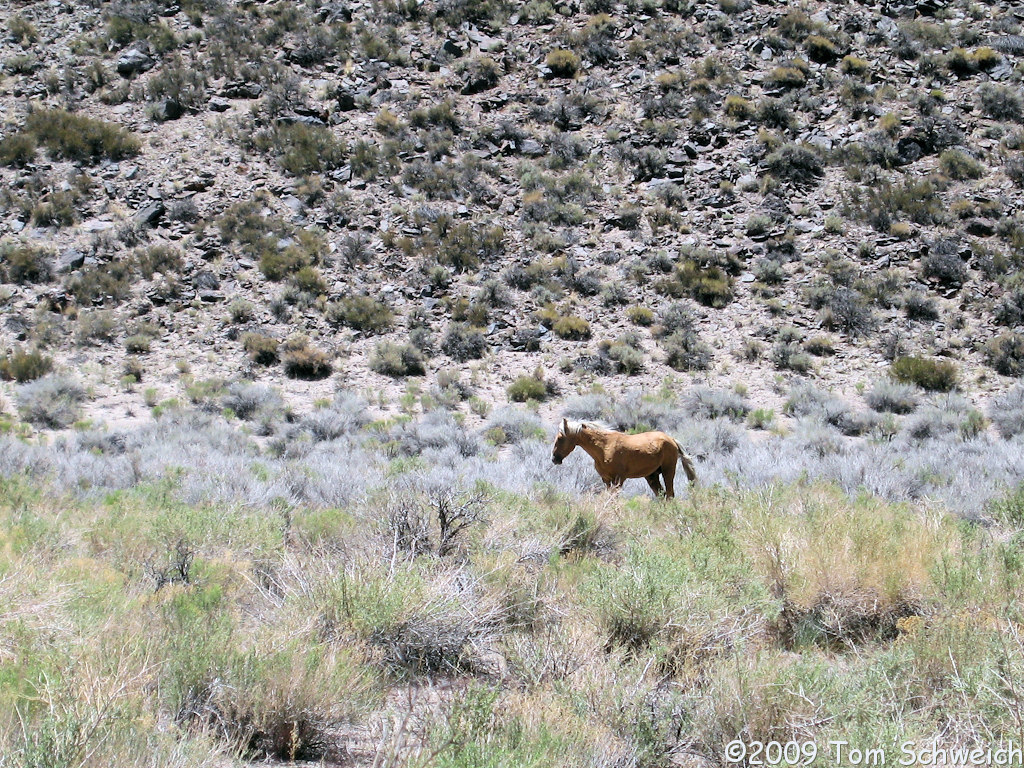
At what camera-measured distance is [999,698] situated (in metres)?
3.12

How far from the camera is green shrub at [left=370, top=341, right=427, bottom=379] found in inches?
741

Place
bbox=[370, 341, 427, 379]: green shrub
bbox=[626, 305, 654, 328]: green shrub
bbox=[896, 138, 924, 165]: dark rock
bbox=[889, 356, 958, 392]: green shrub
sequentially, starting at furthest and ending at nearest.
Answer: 1. bbox=[896, 138, 924, 165]: dark rock
2. bbox=[626, 305, 654, 328]: green shrub
3. bbox=[370, 341, 427, 379]: green shrub
4. bbox=[889, 356, 958, 392]: green shrub

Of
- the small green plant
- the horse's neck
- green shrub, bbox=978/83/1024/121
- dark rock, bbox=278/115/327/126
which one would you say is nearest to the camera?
the horse's neck

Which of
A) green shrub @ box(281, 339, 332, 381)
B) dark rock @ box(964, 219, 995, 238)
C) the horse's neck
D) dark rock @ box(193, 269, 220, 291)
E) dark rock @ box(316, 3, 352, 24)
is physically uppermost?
dark rock @ box(316, 3, 352, 24)

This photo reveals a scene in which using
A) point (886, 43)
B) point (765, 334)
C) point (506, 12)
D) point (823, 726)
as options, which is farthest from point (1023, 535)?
point (506, 12)

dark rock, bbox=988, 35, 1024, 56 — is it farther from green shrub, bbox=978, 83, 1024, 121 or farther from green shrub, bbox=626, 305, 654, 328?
green shrub, bbox=626, 305, 654, 328

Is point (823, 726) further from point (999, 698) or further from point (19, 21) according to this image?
point (19, 21)

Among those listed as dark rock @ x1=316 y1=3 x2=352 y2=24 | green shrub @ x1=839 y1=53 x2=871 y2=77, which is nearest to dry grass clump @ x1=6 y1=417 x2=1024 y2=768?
green shrub @ x1=839 y1=53 x2=871 y2=77

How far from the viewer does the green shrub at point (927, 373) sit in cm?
1698

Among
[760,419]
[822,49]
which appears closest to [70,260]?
[760,419]

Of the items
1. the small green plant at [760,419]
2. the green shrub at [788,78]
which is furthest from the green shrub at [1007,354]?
the green shrub at [788,78]

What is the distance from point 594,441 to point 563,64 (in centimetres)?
2436

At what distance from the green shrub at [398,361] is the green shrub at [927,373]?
1226 cm

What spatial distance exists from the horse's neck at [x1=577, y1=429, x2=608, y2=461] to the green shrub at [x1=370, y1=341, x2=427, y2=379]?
11.0 m
